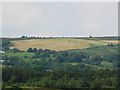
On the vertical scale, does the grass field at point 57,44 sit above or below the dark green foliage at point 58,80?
above

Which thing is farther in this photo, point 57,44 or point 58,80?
point 57,44

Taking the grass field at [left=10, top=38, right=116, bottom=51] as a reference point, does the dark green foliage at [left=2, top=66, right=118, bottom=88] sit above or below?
below

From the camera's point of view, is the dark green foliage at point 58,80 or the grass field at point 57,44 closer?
the dark green foliage at point 58,80

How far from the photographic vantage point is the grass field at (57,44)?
125 metres

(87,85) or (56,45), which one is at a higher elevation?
(56,45)

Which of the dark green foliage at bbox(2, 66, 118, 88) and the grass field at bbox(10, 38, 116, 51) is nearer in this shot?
the dark green foliage at bbox(2, 66, 118, 88)

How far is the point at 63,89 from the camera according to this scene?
60531 mm

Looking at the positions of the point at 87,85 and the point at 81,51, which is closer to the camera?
the point at 87,85

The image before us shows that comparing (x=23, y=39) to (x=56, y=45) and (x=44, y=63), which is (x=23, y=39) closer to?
(x=56, y=45)

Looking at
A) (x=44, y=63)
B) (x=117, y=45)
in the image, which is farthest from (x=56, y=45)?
(x=117, y=45)

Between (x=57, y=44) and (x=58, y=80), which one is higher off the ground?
(x=57, y=44)

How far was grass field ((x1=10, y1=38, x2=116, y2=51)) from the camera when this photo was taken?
125375 millimetres

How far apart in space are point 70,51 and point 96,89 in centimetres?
6681

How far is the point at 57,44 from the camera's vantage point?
129125mm
